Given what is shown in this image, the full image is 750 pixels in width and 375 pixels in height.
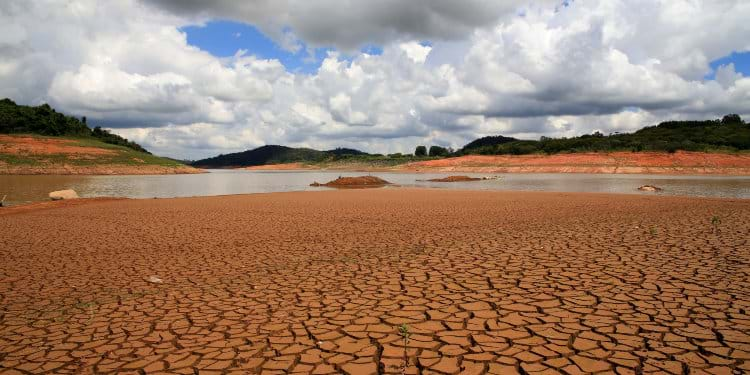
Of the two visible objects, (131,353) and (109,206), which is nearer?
(131,353)

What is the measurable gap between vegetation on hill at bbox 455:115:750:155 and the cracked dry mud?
249 feet

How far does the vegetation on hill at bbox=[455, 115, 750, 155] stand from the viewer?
7425cm

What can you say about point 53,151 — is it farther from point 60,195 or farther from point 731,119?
point 731,119

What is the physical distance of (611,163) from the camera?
74.3 metres

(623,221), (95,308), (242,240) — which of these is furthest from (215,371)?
(623,221)

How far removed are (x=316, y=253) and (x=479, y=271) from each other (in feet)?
13.6

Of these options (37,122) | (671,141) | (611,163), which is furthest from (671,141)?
(37,122)

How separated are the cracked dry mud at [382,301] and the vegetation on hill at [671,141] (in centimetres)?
7605

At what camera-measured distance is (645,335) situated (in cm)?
490

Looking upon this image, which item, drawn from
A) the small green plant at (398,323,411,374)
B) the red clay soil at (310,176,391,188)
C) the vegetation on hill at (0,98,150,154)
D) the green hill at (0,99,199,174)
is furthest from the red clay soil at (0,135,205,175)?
the small green plant at (398,323,411,374)

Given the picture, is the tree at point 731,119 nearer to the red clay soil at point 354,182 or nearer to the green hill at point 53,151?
the red clay soil at point 354,182

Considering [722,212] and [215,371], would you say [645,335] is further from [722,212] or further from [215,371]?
[722,212]

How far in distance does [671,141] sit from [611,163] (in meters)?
19.5

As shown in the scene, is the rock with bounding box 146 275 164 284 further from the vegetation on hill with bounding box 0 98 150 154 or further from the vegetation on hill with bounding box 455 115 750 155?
the vegetation on hill with bounding box 0 98 150 154
